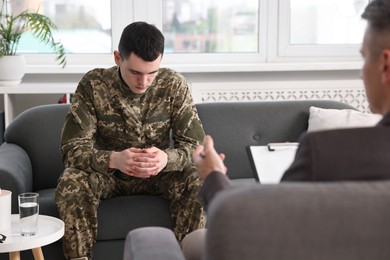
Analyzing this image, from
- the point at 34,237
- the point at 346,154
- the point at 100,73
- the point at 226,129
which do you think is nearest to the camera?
the point at 346,154

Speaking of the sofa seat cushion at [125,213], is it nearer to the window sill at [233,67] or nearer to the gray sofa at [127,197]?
the gray sofa at [127,197]

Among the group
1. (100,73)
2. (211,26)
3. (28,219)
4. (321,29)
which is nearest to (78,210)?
(28,219)

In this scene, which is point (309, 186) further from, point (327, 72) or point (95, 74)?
point (327, 72)

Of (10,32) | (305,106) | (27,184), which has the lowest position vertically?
(27,184)

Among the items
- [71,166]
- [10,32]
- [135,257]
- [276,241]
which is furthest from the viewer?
[10,32]

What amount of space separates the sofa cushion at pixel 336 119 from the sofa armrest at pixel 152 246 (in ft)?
5.75

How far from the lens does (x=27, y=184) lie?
10.1 feet

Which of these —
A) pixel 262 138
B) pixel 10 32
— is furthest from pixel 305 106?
pixel 10 32

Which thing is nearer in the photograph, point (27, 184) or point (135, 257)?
point (135, 257)

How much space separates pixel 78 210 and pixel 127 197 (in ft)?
0.85

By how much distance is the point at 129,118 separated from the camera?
296cm

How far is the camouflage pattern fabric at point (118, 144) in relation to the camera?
2.81 m

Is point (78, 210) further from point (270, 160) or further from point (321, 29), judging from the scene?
point (321, 29)

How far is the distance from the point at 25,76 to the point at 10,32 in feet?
1.39
